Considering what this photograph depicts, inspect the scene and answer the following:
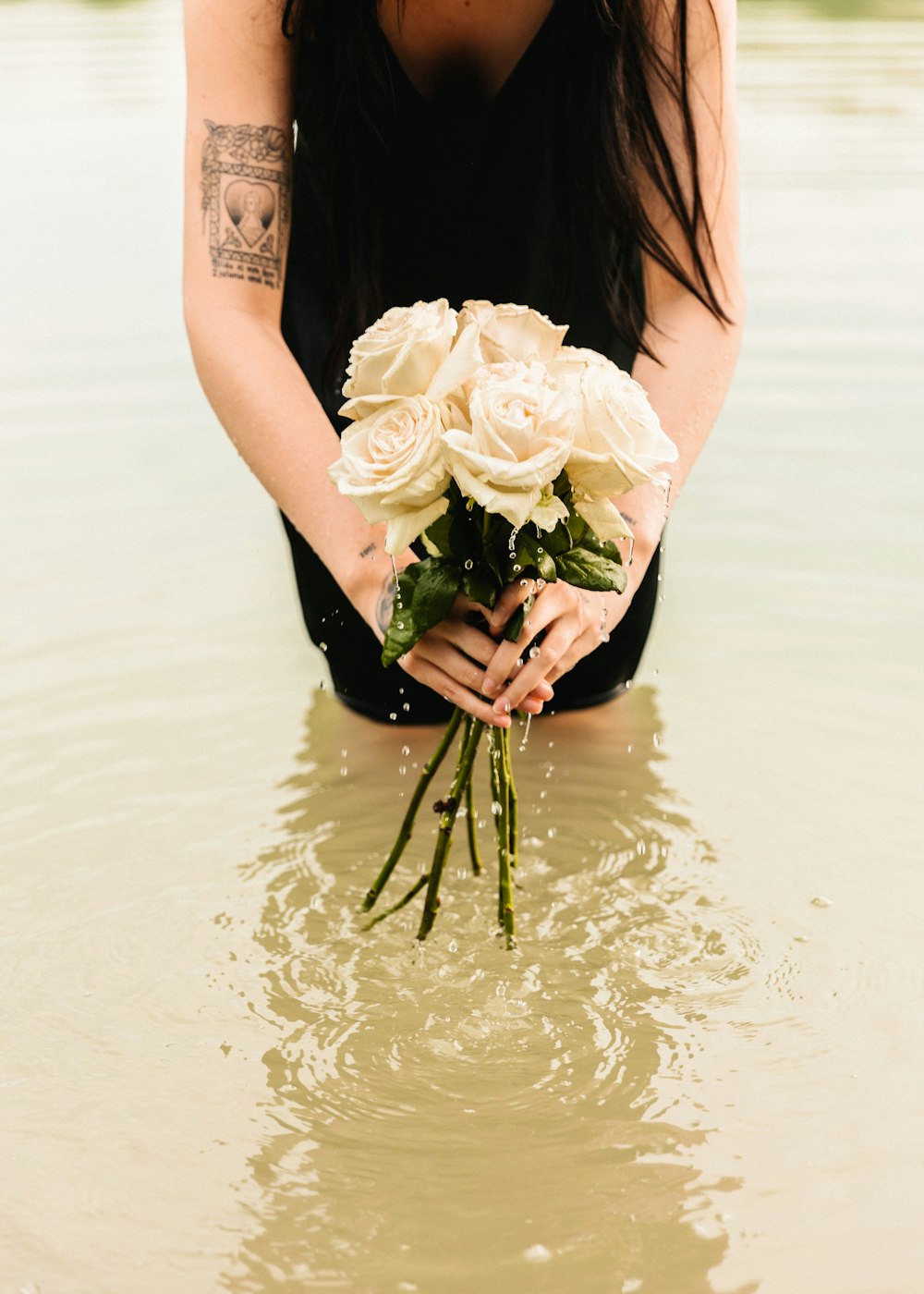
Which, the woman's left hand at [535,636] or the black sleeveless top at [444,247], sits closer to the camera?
the woman's left hand at [535,636]

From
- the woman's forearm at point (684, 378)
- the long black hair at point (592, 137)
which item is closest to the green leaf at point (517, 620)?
the woman's forearm at point (684, 378)

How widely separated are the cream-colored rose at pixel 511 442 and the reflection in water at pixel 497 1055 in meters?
0.73

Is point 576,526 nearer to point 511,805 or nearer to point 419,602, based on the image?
point 419,602

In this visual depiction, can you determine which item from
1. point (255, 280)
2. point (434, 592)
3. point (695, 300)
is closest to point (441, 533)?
point (434, 592)

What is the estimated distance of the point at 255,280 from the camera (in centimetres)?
228

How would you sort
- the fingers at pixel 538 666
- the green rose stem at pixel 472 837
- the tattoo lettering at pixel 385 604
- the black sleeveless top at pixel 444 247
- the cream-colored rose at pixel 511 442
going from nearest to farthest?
the cream-colored rose at pixel 511 442 → the fingers at pixel 538 666 → the tattoo lettering at pixel 385 604 → the green rose stem at pixel 472 837 → the black sleeveless top at pixel 444 247

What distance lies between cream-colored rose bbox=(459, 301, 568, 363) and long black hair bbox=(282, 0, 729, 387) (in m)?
0.59

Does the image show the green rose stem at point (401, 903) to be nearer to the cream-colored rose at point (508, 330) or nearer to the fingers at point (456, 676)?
the fingers at point (456, 676)

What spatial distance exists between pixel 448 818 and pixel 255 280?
0.80 meters

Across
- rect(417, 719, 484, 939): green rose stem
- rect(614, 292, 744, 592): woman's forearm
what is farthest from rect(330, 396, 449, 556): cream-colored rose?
rect(614, 292, 744, 592): woman's forearm

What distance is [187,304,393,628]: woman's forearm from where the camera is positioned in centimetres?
210

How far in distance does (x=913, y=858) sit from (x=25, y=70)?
8638 millimetres

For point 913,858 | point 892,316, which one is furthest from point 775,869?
point 892,316

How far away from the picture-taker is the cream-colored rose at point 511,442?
169 centimetres
